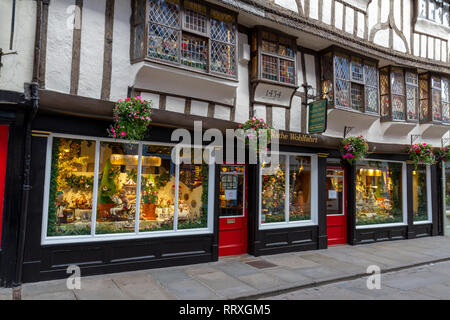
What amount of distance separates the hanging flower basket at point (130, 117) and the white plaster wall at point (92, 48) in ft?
2.19

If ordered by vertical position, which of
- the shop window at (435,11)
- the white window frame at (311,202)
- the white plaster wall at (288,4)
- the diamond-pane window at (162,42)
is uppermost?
the shop window at (435,11)

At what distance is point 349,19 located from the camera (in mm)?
9438

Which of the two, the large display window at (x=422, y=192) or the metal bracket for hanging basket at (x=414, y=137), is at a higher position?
the metal bracket for hanging basket at (x=414, y=137)

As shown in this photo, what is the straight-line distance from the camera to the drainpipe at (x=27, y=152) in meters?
5.12

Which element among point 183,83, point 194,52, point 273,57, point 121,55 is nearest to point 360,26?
point 273,57

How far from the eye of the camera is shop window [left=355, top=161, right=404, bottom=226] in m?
10.2

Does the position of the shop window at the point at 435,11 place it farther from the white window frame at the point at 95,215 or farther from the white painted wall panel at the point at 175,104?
the white window frame at the point at 95,215

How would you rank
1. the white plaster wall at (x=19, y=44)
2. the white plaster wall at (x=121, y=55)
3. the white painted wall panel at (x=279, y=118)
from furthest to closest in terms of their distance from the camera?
the white painted wall panel at (x=279, y=118) < the white plaster wall at (x=121, y=55) < the white plaster wall at (x=19, y=44)

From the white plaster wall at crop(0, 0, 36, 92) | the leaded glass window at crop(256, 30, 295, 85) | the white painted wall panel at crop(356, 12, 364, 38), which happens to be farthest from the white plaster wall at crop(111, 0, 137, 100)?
the white painted wall panel at crop(356, 12, 364, 38)

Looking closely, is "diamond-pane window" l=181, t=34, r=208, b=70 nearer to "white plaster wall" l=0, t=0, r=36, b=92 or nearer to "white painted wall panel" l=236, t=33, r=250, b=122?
"white painted wall panel" l=236, t=33, r=250, b=122

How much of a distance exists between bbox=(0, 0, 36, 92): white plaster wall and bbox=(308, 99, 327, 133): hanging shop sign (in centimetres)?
657

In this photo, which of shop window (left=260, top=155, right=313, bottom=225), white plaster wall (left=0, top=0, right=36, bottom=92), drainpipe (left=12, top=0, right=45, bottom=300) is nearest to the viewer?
drainpipe (left=12, top=0, right=45, bottom=300)

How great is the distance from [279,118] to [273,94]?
668mm

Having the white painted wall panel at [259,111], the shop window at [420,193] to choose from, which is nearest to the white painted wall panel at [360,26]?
the white painted wall panel at [259,111]
